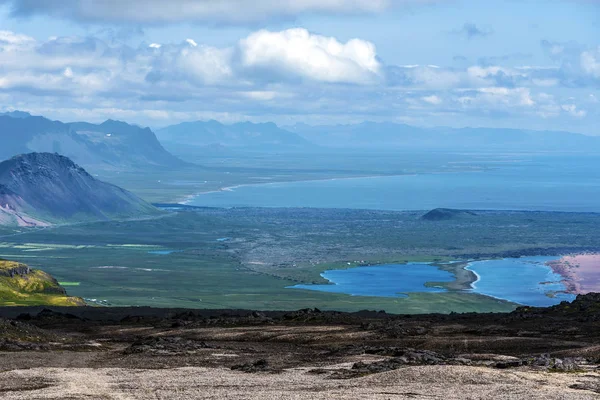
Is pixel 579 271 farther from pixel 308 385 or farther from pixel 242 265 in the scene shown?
pixel 308 385

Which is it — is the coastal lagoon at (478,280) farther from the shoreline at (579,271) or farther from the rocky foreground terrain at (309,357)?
the rocky foreground terrain at (309,357)

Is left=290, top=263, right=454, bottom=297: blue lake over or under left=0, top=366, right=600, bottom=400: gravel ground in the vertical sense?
under

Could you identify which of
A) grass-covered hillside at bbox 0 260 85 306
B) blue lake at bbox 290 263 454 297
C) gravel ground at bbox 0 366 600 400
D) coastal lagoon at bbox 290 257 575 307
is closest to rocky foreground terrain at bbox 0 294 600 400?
gravel ground at bbox 0 366 600 400

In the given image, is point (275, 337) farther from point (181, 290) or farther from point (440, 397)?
point (181, 290)

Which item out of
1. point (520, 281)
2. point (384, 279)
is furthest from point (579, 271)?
point (384, 279)

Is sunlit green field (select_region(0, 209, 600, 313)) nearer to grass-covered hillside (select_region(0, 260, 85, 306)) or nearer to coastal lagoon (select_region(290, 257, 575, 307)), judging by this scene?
coastal lagoon (select_region(290, 257, 575, 307))
